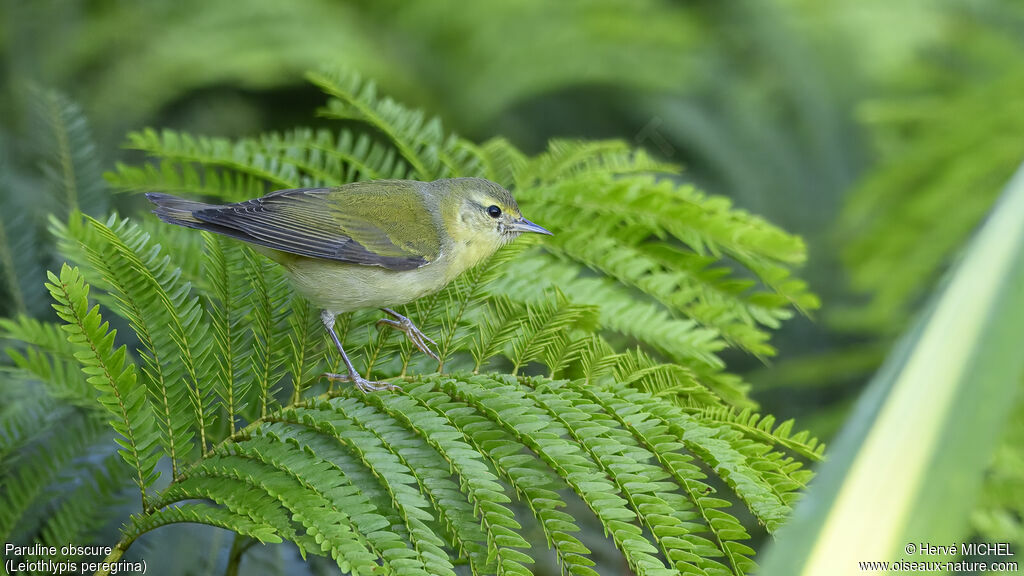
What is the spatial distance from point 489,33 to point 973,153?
9.89ft

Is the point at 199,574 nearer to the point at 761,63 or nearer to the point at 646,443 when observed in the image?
the point at 646,443

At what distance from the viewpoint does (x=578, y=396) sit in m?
1.54

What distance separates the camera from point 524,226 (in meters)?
2.22

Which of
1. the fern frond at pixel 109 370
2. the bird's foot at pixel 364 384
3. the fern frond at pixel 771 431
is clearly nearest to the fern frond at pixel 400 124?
the bird's foot at pixel 364 384

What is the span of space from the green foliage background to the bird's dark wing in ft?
0.47

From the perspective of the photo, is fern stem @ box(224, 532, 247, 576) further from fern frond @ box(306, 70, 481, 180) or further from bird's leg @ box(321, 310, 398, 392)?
fern frond @ box(306, 70, 481, 180)

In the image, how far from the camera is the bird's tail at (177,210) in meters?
1.93

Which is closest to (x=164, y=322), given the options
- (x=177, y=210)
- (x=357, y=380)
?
(x=357, y=380)

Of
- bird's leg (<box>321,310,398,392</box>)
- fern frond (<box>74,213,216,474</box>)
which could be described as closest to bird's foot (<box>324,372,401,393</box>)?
bird's leg (<box>321,310,398,392</box>)

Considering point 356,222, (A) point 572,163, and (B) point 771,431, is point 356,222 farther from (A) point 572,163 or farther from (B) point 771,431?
(B) point 771,431

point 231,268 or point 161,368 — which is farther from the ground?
point 231,268

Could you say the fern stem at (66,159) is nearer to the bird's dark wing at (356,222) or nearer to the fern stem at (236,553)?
the bird's dark wing at (356,222)

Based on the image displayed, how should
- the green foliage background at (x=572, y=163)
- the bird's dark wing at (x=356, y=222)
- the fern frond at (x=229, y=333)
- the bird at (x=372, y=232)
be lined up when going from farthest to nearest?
1. the bird's dark wing at (x=356, y=222)
2. the bird at (x=372, y=232)
3. the green foliage background at (x=572, y=163)
4. the fern frond at (x=229, y=333)

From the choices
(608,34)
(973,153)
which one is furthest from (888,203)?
(608,34)
